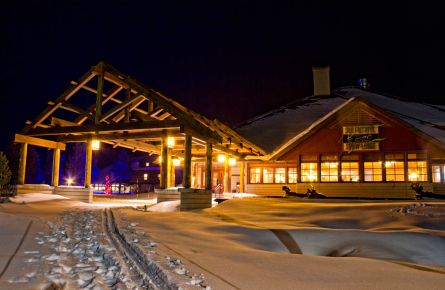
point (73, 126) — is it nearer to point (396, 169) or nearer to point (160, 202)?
point (160, 202)

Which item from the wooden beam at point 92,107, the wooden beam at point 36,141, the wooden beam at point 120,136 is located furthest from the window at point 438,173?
the wooden beam at point 36,141

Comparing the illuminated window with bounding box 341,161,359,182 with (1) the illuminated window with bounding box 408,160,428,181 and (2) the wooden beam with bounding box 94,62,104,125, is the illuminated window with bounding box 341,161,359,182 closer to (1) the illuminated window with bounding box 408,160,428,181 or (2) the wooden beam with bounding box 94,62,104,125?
(1) the illuminated window with bounding box 408,160,428,181

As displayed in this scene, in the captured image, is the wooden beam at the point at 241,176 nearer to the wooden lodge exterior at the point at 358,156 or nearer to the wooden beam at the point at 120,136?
the wooden lodge exterior at the point at 358,156

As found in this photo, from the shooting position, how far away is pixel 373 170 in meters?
21.8

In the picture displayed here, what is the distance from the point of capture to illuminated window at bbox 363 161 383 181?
2159 cm

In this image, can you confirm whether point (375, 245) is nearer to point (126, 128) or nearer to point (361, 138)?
point (126, 128)

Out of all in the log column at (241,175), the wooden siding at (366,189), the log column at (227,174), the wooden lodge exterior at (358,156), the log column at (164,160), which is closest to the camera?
the log column at (164,160)

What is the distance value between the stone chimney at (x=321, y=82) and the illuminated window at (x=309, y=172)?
12.8m

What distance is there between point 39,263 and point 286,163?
797 inches

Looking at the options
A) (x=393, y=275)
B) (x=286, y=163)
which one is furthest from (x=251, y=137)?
(x=393, y=275)

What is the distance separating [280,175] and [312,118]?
18.3ft

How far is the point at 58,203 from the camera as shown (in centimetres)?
1433

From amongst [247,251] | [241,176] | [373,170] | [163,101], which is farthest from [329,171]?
[247,251]

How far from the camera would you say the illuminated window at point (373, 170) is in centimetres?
2159
